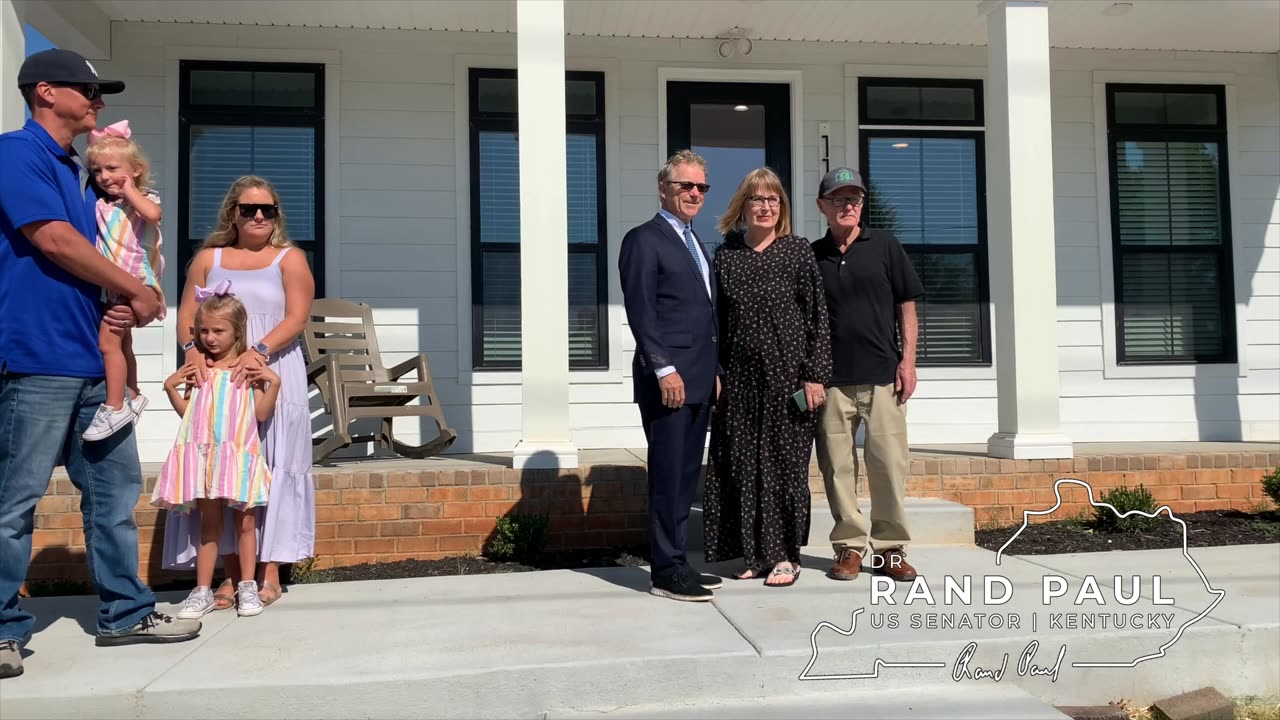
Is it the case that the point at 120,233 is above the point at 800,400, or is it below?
above

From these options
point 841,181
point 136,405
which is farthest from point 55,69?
point 841,181

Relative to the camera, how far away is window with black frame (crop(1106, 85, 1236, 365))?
7.47 m

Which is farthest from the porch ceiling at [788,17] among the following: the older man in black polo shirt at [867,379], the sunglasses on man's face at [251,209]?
the sunglasses on man's face at [251,209]

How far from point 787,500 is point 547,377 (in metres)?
1.73

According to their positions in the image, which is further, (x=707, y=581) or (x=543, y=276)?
(x=543, y=276)

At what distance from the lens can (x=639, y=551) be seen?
4973 mm

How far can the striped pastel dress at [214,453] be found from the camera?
11.5 ft

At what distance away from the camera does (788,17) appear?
A: 670cm

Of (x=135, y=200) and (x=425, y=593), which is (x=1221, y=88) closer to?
(x=425, y=593)

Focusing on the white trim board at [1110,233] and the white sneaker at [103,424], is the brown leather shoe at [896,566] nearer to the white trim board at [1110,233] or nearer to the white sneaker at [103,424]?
the white sneaker at [103,424]

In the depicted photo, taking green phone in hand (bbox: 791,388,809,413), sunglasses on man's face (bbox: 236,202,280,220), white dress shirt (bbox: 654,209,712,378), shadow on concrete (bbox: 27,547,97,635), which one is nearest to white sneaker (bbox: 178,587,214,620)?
shadow on concrete (bbox: 27,547,97,635)

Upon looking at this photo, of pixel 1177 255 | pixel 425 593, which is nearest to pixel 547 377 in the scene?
pixel 425 593

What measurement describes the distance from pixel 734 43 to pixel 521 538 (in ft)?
13.5

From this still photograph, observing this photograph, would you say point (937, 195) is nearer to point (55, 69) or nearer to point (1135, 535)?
point (1135, 535)
